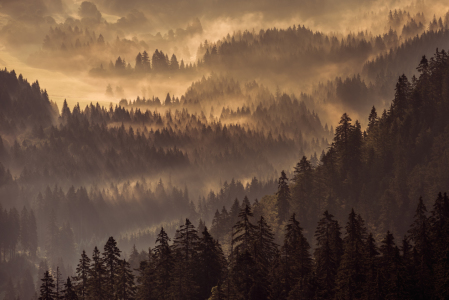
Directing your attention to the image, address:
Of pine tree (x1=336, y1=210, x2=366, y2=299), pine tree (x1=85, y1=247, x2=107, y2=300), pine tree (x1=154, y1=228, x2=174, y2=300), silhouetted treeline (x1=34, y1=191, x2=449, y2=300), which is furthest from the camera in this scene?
pine tree (x1=154, y1=228, x2=174, y2=300)

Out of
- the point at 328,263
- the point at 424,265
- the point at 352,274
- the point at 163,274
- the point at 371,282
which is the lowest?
the point at 371,282

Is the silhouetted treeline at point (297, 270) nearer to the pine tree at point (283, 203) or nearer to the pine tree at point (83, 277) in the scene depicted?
the pine tree at point (83, 277)

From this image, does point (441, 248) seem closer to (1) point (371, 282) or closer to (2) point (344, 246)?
(1) point (371, 282)

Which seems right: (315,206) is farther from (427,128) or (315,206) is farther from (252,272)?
(252,272)

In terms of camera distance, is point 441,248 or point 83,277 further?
point 83,277

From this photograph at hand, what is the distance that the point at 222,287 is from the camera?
74.3 metres

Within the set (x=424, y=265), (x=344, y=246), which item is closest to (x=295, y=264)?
(x=344, y=246)

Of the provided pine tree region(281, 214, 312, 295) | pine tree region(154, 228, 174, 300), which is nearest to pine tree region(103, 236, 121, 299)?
pine tree region(154, 228, 174, 300)

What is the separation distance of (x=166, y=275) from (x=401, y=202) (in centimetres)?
7087

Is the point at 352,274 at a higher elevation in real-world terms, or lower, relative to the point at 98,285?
lower

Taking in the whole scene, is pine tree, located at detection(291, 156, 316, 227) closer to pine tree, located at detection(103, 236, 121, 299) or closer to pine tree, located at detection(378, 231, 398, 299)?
pine tree, located at detection(103, 236, 121, 299)

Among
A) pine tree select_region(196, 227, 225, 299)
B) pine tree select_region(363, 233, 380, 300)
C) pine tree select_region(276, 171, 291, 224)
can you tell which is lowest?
pine tree select_region(363, 233, 380, 300)

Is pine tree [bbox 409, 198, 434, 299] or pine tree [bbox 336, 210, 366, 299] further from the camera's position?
pine tree [bbox 336, 210, 366, 299]

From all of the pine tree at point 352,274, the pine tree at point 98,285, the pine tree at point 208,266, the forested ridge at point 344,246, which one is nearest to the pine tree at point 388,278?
the forested ridge at point 344,246
